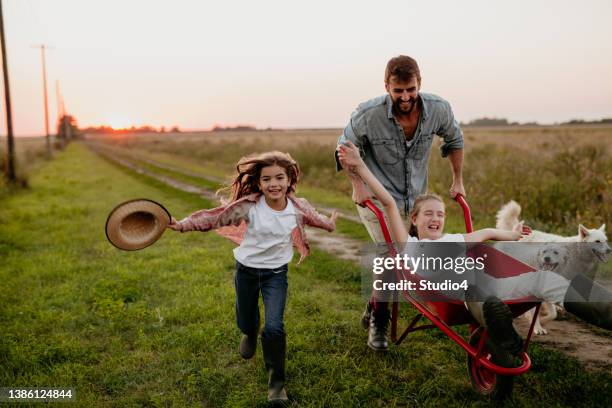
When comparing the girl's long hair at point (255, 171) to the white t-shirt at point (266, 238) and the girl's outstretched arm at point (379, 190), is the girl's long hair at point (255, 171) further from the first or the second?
the girl's outstretched arm at point (379, 190)

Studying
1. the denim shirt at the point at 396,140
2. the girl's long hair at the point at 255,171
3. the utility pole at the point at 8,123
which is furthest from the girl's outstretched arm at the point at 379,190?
the utility pole at the point at 8,123

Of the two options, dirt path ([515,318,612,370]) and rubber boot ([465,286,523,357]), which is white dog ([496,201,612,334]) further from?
rubber boot ([465,286,523,357])

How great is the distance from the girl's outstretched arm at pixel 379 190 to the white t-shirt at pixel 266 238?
0.57m

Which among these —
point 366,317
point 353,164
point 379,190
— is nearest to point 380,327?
point 366,317

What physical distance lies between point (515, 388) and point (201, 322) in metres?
2.78

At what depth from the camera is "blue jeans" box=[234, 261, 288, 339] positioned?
3318mm

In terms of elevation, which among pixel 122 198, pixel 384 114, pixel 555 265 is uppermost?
pixel 384 114

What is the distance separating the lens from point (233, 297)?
214 inches

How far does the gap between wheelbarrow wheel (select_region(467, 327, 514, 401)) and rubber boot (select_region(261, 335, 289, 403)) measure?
125 cm

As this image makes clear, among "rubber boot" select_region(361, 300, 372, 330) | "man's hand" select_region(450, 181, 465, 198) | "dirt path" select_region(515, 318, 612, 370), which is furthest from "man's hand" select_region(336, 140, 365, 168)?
"dirt path" select_region(515, 318, 612, 370)

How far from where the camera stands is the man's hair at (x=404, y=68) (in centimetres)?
Result: 354

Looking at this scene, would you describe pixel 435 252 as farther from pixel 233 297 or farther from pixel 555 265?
pixel 233 297

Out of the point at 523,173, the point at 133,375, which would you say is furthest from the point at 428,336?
the point at 523,173

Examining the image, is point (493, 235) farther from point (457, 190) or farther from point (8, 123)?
point (8, 123)
